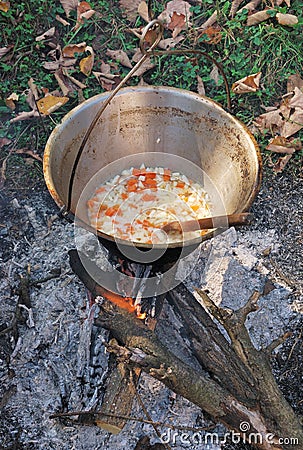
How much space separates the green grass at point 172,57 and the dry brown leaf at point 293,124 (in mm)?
171

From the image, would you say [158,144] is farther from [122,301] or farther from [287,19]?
[287,19]

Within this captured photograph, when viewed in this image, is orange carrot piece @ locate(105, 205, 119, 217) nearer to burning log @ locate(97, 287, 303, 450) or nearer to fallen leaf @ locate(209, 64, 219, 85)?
burning log @ locate(97, 287, 303, 450)

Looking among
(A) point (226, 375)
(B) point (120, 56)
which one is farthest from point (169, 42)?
(A) point (226, 375)

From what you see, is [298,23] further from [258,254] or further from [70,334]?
[70,334]

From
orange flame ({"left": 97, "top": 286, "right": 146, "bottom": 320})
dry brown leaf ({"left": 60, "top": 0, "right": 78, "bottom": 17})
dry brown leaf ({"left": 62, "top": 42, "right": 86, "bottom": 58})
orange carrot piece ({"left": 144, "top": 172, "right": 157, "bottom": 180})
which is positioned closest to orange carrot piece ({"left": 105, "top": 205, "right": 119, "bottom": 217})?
orange carrot piece ({"left": 144, "top": 172, "right": 157, "bottom": 180})

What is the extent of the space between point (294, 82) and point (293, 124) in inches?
16.2

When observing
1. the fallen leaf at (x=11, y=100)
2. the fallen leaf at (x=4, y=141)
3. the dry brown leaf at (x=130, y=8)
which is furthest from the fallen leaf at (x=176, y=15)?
the fallen leaf at (x=4, y=141)

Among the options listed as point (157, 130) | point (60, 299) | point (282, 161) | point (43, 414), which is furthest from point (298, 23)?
point (43, 414)

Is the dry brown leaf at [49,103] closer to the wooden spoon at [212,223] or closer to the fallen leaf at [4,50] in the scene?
the fallen leaf at [4,50]

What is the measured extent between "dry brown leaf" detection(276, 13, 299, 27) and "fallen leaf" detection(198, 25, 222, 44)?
463 millimetres

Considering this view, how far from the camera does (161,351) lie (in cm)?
208

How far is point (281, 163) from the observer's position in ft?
10.8

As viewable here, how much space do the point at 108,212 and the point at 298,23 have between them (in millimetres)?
2250

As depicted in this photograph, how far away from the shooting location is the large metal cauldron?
2424mm
